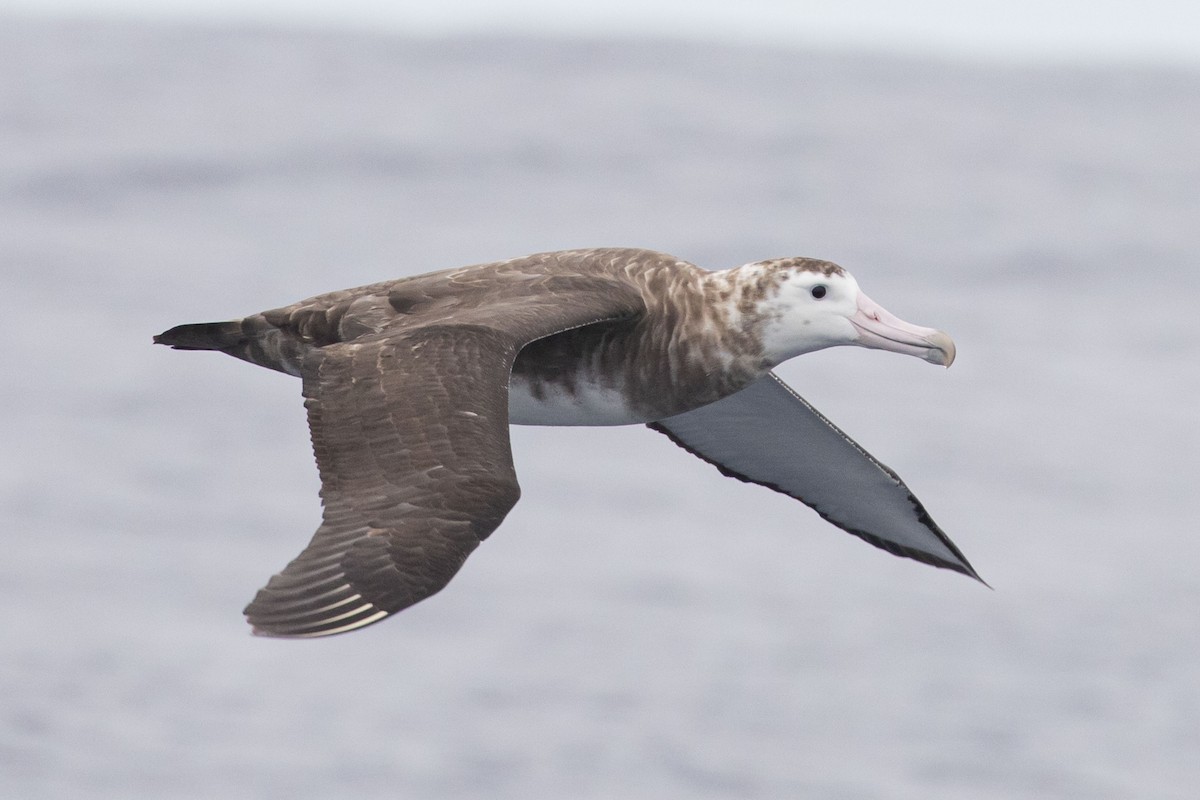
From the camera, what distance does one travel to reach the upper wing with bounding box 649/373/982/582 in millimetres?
10375

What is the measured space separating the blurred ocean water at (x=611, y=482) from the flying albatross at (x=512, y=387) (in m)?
26.1

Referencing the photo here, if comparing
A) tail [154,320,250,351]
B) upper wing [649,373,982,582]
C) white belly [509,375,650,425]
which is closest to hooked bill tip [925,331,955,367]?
white belly [509,375,650,425]

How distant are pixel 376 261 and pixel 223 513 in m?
13.8

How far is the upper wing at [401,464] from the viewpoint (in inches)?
265

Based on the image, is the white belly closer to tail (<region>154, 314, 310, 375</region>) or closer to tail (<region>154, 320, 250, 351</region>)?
Answer: tail (<region>154, 314, 310, 375</region>)

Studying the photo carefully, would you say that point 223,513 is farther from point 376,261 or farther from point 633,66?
point 633,66

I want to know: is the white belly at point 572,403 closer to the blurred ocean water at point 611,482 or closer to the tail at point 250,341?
the tail at point 250,341

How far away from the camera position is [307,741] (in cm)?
3784

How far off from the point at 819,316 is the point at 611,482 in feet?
129

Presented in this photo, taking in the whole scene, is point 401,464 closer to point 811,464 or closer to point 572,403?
point 572,403

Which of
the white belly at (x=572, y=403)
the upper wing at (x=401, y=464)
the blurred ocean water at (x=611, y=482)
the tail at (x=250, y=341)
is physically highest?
the blurred ocean water at (x=611, y=482)

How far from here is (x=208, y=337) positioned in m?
9.23

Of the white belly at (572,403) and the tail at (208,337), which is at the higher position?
the tail at (208,337)

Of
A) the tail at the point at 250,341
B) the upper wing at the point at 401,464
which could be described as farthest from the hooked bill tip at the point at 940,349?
the tail at the point at 250,341
